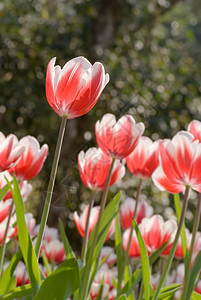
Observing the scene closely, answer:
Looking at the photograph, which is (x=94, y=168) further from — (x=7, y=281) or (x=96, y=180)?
(x=7, y=281)

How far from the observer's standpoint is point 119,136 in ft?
2.12

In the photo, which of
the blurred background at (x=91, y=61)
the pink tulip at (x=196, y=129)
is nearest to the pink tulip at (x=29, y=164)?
the pink tulip at (x=196, y=129)

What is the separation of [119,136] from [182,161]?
0.11 m

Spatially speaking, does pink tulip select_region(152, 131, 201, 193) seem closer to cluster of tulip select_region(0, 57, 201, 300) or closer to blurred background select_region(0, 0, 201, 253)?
cluster of tulip select_region(0, 57, 201, 300)

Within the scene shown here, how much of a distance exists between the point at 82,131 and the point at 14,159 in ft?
7.82

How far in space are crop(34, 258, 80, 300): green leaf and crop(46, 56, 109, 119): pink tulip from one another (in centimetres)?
16

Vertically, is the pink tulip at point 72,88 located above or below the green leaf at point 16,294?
above

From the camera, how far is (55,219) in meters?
2.77

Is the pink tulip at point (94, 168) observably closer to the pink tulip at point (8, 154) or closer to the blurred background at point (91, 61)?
the pink tulip at point (8, 154)

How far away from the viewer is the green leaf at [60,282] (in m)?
0.51

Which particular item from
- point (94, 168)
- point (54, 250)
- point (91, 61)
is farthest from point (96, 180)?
point (91, 61)

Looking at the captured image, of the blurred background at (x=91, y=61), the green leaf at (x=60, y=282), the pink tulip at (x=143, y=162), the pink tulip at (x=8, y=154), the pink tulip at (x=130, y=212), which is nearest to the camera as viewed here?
the green leaf at (x=60, y=282)

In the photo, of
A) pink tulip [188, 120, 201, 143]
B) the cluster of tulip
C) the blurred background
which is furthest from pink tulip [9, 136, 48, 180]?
the blurred background

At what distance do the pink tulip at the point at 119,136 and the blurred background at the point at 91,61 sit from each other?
6.97 feet
